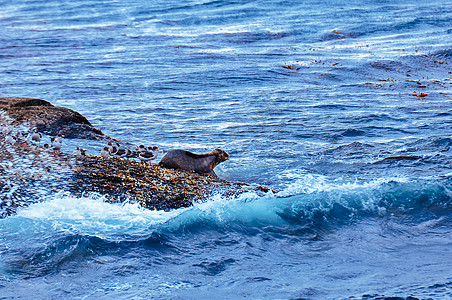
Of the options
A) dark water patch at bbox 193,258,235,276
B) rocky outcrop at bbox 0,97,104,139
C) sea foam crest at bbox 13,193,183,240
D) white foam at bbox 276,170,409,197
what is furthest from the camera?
rocky outcrop at bbox 0,97,104,139

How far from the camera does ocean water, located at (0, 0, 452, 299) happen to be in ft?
22.8

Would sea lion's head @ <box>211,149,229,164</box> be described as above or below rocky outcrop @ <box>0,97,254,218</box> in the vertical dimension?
below

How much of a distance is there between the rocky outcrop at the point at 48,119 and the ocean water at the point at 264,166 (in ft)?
4.16

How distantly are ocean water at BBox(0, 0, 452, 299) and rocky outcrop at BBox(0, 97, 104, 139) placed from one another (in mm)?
1269

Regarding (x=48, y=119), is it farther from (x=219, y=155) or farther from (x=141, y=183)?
(x=141, y=183)

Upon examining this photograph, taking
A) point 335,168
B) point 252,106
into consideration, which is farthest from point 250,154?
point 252,106

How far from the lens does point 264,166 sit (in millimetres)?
11391

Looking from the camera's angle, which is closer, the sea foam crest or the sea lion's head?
the sea foam crest

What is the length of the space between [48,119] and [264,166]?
5.34 meters

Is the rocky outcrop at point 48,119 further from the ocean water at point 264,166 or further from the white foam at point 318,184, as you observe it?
the white foam at point 318,184

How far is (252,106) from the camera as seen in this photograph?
56.3ft

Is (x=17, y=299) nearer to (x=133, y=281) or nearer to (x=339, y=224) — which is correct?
(x=133, y=281)

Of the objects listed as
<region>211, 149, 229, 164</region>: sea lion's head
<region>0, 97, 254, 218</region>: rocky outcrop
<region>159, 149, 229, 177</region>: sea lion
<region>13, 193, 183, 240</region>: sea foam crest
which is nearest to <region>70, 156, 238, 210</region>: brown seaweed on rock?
<region>0, 97, 254, 218</region>: rocky outcrop

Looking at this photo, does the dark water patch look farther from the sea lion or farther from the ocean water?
the sea lion
